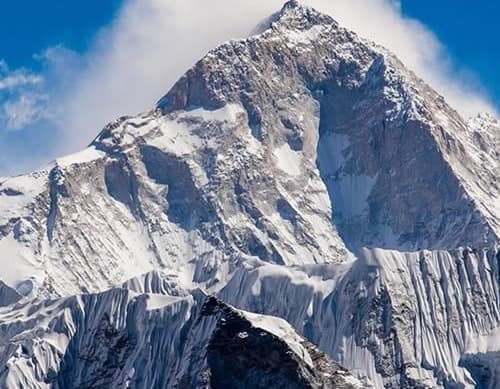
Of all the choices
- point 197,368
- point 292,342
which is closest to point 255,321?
point 292,342

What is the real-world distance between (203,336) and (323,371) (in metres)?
70.4

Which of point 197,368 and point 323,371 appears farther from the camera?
point 197,368

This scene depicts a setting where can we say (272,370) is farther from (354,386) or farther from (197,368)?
(197,368)

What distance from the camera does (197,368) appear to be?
19238 centimetres

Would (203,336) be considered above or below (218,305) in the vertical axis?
above

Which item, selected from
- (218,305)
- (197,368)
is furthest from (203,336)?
(218,305)

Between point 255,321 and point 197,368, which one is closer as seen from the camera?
point 255,321

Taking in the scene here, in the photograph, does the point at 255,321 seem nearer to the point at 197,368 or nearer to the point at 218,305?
the point at 218,305

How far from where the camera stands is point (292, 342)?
425 ft

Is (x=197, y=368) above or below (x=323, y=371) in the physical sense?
above

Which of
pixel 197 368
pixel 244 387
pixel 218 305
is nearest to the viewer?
pixel 244 387

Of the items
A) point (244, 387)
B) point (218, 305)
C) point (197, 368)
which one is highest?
point (197, 368)

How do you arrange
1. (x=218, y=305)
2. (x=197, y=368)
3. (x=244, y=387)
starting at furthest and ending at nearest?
(x=197, y=368), (x=218, y=305), (x=244, y=387)

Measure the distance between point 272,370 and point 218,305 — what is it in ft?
60.2
